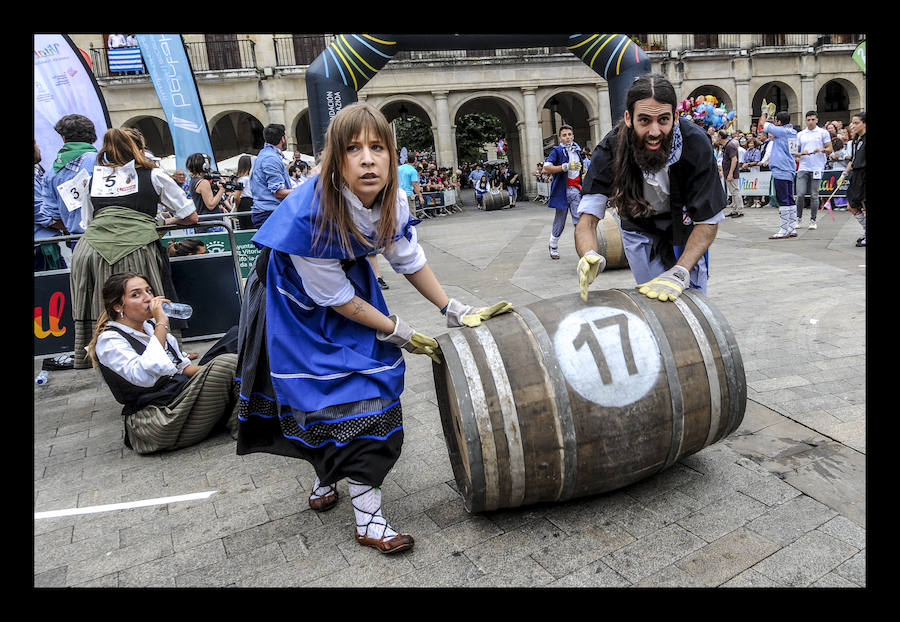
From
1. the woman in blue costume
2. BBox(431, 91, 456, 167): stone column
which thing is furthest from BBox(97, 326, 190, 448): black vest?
BBox(431, 91, 456, 167): stone column

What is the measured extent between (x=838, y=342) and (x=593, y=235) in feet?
Answer: 8.38

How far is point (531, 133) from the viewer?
83.1 ft

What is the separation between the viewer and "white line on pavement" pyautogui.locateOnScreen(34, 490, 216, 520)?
10.1 feet

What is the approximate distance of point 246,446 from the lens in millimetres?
2834

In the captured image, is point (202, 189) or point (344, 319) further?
point (202, 189)

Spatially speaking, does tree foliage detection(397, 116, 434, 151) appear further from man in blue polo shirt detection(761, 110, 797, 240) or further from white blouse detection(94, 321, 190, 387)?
white blouse detection(94, 321, 190, 387)

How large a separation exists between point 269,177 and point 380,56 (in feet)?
17.5

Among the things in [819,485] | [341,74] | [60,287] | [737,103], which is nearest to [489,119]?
[737,103]

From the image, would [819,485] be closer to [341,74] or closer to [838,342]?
[838,342]

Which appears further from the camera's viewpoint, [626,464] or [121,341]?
[121,341]

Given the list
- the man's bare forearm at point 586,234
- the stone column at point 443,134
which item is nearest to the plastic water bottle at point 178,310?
the man's bare forearm at point 586,234

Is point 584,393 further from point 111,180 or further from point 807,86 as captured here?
point 807,86

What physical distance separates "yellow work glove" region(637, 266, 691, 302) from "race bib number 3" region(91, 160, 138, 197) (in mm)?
3897

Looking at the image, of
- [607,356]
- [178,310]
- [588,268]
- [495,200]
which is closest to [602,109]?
[495,200]
